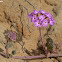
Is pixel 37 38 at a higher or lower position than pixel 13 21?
lower

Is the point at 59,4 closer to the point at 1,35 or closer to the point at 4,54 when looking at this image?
the point at 1,35

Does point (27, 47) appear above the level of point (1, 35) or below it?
below

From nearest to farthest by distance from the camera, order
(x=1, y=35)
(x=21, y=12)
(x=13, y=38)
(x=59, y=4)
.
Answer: (x=13, y=38) < (x=1, y=35) < (x=21, y=12) < (x=59, y=4)

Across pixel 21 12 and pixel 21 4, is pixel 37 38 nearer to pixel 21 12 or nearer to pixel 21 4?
pixel 21 12

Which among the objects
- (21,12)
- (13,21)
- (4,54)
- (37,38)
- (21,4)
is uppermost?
(21,4)

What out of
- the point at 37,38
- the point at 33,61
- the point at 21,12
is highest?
the point at 21,12

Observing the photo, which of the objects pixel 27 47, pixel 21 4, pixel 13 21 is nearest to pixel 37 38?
pixel 27 47

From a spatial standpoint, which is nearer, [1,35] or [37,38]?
[1,35]

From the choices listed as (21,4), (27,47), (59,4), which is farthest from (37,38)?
(59,4)

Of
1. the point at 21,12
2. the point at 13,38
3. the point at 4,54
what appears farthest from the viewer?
the point at 21,12
